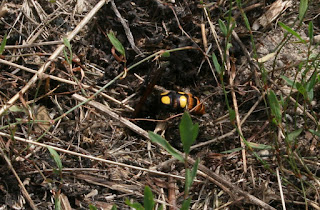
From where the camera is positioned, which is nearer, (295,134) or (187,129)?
(187,129)

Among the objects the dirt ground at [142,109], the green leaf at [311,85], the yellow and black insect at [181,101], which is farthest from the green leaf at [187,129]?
the yellow and black insect at [181,101]

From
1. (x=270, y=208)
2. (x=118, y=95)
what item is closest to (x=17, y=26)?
(x=118, y=95)

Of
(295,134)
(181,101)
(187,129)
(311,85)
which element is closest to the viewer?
(187,129)

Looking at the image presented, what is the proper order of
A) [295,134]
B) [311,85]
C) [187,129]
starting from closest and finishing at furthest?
[187,129], [311,85], [295,134]

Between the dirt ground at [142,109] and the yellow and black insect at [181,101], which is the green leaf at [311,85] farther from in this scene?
the yellow and black insect at [181,101]

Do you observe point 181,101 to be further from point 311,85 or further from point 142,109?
point 311,85

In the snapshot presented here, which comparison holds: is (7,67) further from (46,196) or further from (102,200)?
(102,200)

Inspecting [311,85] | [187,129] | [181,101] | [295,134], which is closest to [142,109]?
[181,101]
